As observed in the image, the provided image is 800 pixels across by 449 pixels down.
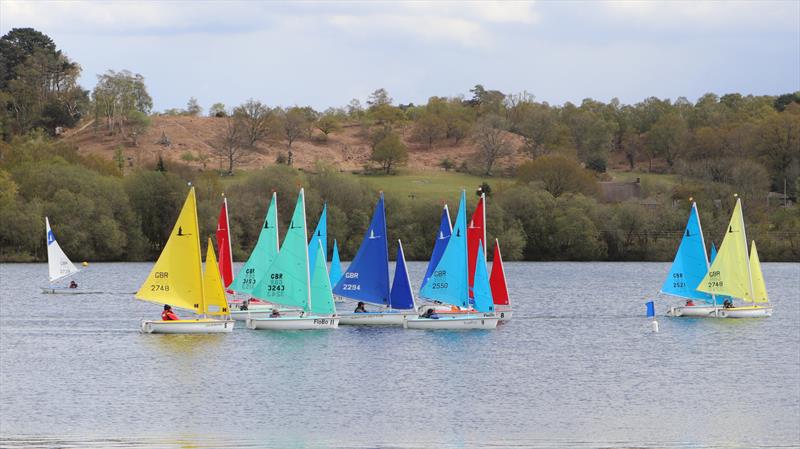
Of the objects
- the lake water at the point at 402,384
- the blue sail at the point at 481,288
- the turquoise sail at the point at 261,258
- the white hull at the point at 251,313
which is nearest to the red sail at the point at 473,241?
the blue sail at the point at 481,288

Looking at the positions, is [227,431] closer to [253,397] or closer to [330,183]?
[253,397]

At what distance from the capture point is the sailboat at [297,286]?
52.8 m

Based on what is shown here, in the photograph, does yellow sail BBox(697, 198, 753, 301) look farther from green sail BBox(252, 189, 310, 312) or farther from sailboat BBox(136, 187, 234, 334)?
sailboat BBox(136, 187, 234, 334)

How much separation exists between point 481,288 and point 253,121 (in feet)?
448

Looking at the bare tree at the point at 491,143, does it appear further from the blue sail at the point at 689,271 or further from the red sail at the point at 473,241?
the red sail at the point at 473,241

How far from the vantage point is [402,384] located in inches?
1649

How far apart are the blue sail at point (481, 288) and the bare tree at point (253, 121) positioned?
432 ft

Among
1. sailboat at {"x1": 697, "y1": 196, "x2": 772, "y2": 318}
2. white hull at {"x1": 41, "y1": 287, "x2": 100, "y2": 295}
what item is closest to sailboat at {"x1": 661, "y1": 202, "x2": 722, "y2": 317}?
sailboat at {"x1": 697, "y1": 196, "x2": 772, "y2": 318}

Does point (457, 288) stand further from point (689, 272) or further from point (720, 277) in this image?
point (689, 272)

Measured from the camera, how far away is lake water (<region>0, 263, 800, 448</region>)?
32.3 metres

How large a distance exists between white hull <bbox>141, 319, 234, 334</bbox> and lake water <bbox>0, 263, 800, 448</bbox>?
43 centimetres

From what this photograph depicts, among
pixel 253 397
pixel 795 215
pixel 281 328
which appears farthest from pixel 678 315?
pixel 795 215

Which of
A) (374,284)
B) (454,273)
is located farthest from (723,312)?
(374,284)

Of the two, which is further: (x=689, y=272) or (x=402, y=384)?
(x=689, y=272)
